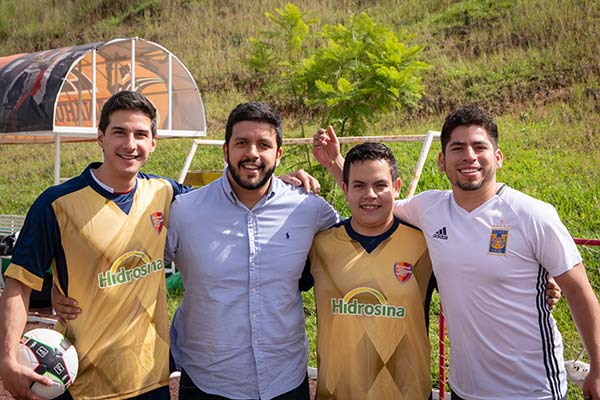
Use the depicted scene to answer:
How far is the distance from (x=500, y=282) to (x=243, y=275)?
1.35 metres

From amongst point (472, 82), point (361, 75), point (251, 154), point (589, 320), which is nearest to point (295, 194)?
point (251, 154)

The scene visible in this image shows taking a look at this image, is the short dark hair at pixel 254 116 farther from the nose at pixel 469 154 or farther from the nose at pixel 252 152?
the nose at pixel 469 154

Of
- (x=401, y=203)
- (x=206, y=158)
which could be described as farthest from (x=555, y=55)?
(x=401, y=203)

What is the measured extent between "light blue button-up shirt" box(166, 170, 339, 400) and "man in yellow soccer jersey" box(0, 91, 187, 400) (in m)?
0.18

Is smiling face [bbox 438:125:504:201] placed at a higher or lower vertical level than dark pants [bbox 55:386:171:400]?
higher

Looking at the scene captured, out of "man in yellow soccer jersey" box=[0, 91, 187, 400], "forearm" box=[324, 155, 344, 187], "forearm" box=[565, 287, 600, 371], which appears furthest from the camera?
"forearm" box=[324, 155, 344, 187]

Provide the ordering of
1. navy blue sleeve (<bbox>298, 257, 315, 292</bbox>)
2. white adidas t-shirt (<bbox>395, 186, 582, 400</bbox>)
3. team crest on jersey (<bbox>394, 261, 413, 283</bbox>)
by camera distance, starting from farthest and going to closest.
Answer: navy blue sleeve (<bbox>298, 257, 315, 292</bbox>) → team crest on jersey (<bbox>394, 261, 413, 283</bbox>) → white adidas t-shirt (<bbox>395, 186, 582, 400</bbox>)

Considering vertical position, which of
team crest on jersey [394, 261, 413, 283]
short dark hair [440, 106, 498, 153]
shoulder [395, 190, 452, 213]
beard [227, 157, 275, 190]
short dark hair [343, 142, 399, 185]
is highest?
short dark hair [440, 106, 498, 153]

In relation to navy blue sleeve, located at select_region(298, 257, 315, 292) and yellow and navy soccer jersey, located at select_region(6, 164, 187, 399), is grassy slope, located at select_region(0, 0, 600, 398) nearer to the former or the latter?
navy blue sleeve, located at select_region(298, 257, 315, 292)

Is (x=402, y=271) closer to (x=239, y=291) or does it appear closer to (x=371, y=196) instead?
(x=371, y=196)

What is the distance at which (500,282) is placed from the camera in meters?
3.30

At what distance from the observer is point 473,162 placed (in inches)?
135

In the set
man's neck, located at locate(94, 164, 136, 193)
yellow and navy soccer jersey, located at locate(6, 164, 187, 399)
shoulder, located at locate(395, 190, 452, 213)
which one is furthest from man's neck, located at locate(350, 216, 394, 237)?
man's neck, located at locate(94, 164, 136, 193)

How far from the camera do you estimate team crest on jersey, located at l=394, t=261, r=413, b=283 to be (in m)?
3.60
